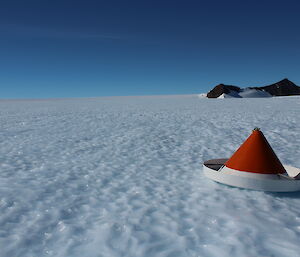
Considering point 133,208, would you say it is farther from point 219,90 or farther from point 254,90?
point 254,90

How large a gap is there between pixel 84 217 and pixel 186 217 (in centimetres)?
87

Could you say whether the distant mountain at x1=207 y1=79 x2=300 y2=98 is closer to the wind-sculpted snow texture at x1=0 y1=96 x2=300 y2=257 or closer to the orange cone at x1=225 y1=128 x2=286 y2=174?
the wind-sculpted snow texture at x1=0 y1=96 x2=300 y2=257

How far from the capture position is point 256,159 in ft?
10.8

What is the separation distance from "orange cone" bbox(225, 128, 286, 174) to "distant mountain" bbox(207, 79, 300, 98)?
31423 millimetres

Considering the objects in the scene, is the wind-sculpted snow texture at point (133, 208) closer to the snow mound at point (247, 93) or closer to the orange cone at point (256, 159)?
the orange cone at point (256, 159)

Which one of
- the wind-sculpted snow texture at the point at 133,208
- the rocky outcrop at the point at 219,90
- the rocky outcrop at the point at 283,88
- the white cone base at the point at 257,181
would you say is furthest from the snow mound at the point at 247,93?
the white cone base at the point at 257,181

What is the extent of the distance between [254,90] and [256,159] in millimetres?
37057

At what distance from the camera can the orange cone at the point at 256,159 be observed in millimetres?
3254

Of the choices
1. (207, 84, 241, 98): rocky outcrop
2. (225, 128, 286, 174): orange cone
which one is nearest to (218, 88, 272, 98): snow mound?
(207, 84, 241, 98): rocky outcrop

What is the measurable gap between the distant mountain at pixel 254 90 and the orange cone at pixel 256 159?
31.4 meters

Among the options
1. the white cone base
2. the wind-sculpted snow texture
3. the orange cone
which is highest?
the orange cone

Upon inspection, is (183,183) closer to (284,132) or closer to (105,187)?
(105,187)

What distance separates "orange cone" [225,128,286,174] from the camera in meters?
3.25

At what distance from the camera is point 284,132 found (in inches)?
275
